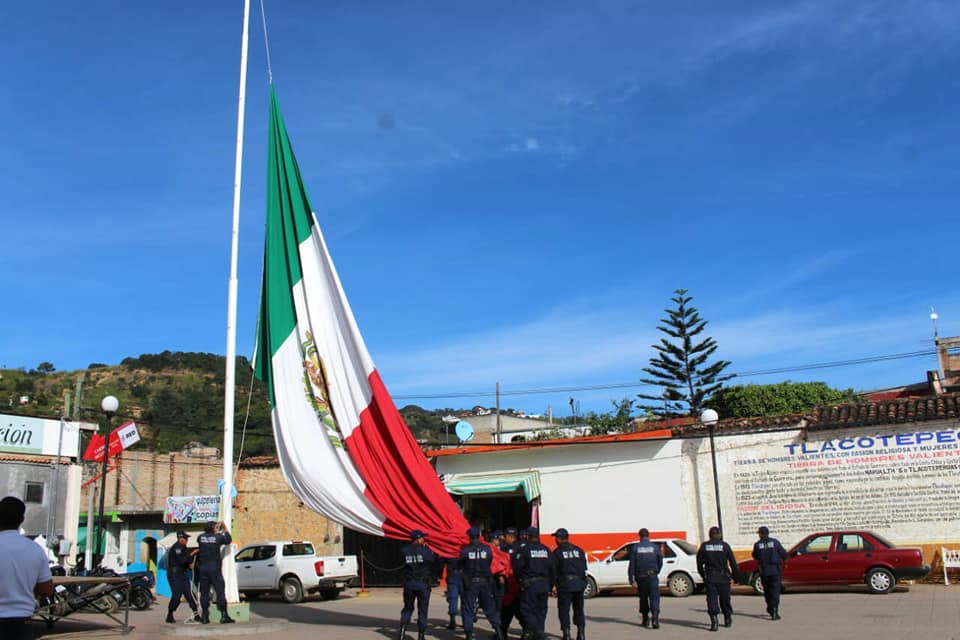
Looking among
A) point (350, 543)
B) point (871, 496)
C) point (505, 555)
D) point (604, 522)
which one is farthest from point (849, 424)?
point (350, 543)

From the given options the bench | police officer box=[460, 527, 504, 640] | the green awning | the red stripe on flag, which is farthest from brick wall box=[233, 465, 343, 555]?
the bench

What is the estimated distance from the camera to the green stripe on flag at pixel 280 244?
1264 cm

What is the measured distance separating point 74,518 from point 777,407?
35526 millimetres

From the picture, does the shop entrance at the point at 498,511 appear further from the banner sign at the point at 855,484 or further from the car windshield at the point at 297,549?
the banner sign at the point at 855,484

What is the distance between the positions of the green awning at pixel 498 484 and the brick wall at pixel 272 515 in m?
5.06

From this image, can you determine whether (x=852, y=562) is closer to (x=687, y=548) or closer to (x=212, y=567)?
(x=687, y=548)

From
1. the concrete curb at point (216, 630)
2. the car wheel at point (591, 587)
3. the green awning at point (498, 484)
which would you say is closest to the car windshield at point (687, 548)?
the car wheel at point (591, 587)

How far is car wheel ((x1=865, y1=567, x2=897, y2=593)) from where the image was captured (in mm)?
17453

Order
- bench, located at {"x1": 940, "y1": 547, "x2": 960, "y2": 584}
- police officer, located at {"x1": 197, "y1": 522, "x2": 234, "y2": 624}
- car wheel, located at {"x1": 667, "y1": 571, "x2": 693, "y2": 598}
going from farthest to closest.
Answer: car wheel, located at {"x1": 667, "y1": 571, "x2": 693, "y2": 598} → bench, located at {"x1": 940, "y1": 547, "x2": 960, "y2": 584} → police officer, located at {"x1": 197, "y1": 522, "x2": 234, "y2": 624}

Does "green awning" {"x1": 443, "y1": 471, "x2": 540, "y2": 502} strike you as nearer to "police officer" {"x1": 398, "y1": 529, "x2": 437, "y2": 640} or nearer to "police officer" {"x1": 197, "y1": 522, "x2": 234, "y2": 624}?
"police officer" {"x1": 197, "y1": 522, "x2": 234, "y2": 624}

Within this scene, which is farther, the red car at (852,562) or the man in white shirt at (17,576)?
the red car at (852,562)

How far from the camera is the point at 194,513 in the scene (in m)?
30.5

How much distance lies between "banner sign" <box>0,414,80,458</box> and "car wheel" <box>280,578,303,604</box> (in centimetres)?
708

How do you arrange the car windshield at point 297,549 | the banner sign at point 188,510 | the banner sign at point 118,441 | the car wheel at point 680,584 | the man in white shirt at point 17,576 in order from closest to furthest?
the man in white shirt at point 17,576, the car wheel at point 680,584, the car windshield at point 297,549, the banner sign at point 118,441, the banner sign at point 188,510
